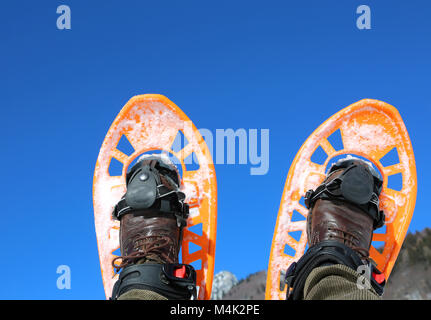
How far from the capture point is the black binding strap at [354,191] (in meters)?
3.69

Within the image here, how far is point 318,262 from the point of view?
2.92 meters

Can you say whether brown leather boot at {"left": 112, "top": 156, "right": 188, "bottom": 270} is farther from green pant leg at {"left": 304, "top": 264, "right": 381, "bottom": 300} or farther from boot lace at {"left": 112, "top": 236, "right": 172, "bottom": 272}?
green pant leg at {"left": 304, "top": 264, "right": 381, "bottom": 300}

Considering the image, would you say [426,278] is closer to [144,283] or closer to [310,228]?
[310,228]

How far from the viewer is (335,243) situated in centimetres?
312

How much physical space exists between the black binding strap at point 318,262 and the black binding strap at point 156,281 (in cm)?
74

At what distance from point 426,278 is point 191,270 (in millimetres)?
5426

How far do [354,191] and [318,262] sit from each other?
1003mm

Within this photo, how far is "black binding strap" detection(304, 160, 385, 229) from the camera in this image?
3688 millimetres

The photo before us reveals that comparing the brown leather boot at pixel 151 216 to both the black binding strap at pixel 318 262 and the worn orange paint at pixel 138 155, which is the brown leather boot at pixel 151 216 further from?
the black binding strap at pixel 318 262

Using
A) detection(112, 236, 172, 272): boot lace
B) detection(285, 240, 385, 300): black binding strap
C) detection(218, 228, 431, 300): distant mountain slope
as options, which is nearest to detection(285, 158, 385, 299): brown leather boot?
detection(285, 240, 385, 300): black binding strap

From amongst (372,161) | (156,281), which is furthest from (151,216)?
(372,161)

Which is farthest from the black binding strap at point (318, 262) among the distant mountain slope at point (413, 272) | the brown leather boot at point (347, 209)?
the distant mountain slope at point (413, 272)

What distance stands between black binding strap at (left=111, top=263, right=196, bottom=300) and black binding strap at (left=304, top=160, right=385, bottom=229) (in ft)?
4.59
